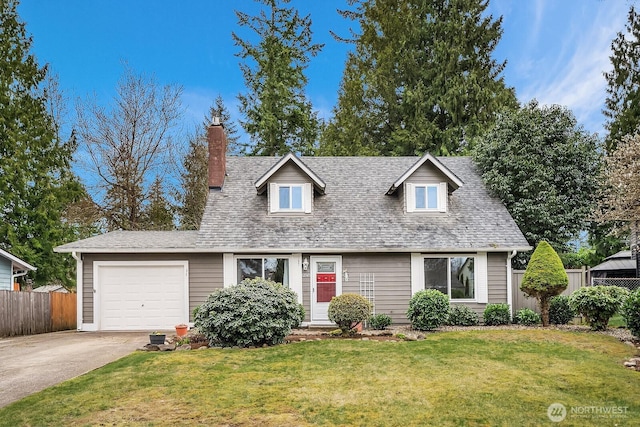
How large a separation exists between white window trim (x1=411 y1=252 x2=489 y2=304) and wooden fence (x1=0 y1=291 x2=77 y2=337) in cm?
1352

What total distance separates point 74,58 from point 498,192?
78.8 feet

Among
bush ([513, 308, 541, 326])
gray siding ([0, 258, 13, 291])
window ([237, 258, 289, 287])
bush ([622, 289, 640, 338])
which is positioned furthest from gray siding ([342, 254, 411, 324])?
gray siding ([0, 258, 13, 291])

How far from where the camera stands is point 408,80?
30.8 m

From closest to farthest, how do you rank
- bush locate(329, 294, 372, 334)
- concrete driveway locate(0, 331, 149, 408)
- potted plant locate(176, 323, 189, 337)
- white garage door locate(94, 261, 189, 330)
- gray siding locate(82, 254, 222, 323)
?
concrete driveway locate(0, 331, 149, 408) → bush locate(329, 294, 372, 334) → potted plant locate(176, 323, 189, 337) → gray siding locate(82, 254, 222, 323) → white garage door locate(94, 261, 189, 330)

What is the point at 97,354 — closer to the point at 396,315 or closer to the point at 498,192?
the point at 396,315

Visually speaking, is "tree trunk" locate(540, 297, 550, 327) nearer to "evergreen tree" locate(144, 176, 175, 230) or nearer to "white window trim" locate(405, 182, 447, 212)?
"white window trim" locate(405, 182, 447, 212)

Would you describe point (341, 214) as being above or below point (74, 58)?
below

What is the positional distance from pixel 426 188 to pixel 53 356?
12.9 m

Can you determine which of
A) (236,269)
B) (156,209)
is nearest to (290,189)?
(236,269)

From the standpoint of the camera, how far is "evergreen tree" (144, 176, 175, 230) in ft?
87.9

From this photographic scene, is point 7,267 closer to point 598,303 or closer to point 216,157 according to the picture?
point 216,157

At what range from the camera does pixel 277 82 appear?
29.2m

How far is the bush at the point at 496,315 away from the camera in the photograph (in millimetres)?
15398

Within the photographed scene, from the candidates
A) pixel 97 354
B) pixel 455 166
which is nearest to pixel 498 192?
pixel 455 166
